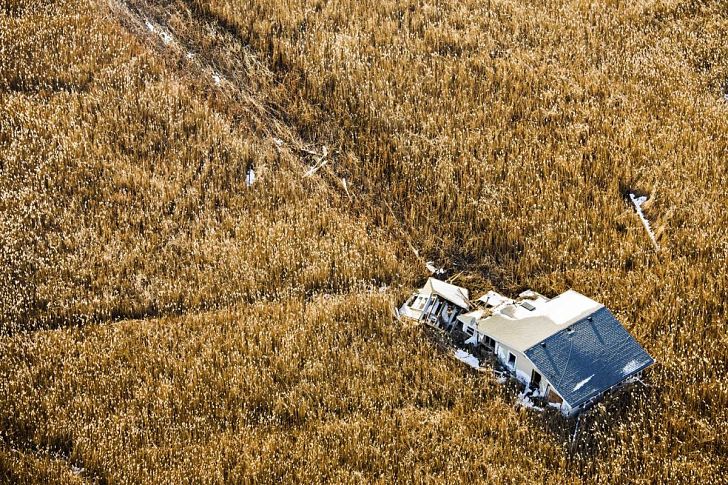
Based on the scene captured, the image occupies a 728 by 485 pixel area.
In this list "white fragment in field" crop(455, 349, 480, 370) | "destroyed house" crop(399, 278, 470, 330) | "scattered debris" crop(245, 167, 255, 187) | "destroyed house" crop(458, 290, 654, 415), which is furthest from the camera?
"scattered debris" crop(245, 167, 255, 187)

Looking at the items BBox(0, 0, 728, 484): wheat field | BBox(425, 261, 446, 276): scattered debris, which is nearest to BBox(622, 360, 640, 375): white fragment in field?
BBox(0, 0, 728, 484): wheat field

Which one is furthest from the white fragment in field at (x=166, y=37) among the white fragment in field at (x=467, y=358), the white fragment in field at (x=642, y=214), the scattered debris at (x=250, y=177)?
the white fragment in field at (x=642, y=214)

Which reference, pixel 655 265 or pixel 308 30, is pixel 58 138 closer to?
pixel 308 30

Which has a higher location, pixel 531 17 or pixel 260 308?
pixel 531 17

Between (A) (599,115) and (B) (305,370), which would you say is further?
(A) (599,115)

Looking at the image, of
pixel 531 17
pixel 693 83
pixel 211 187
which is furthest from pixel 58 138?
pixel 693 83

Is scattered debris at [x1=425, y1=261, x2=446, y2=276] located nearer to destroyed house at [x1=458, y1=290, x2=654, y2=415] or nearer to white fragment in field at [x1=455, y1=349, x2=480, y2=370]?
destroyed house at [x1=458, y1=290, x2=654, y2=415]

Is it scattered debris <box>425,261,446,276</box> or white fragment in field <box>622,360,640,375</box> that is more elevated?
scattered debris <box>425,261,446,276</box>

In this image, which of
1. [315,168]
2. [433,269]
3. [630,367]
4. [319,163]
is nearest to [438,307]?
[433,269]
